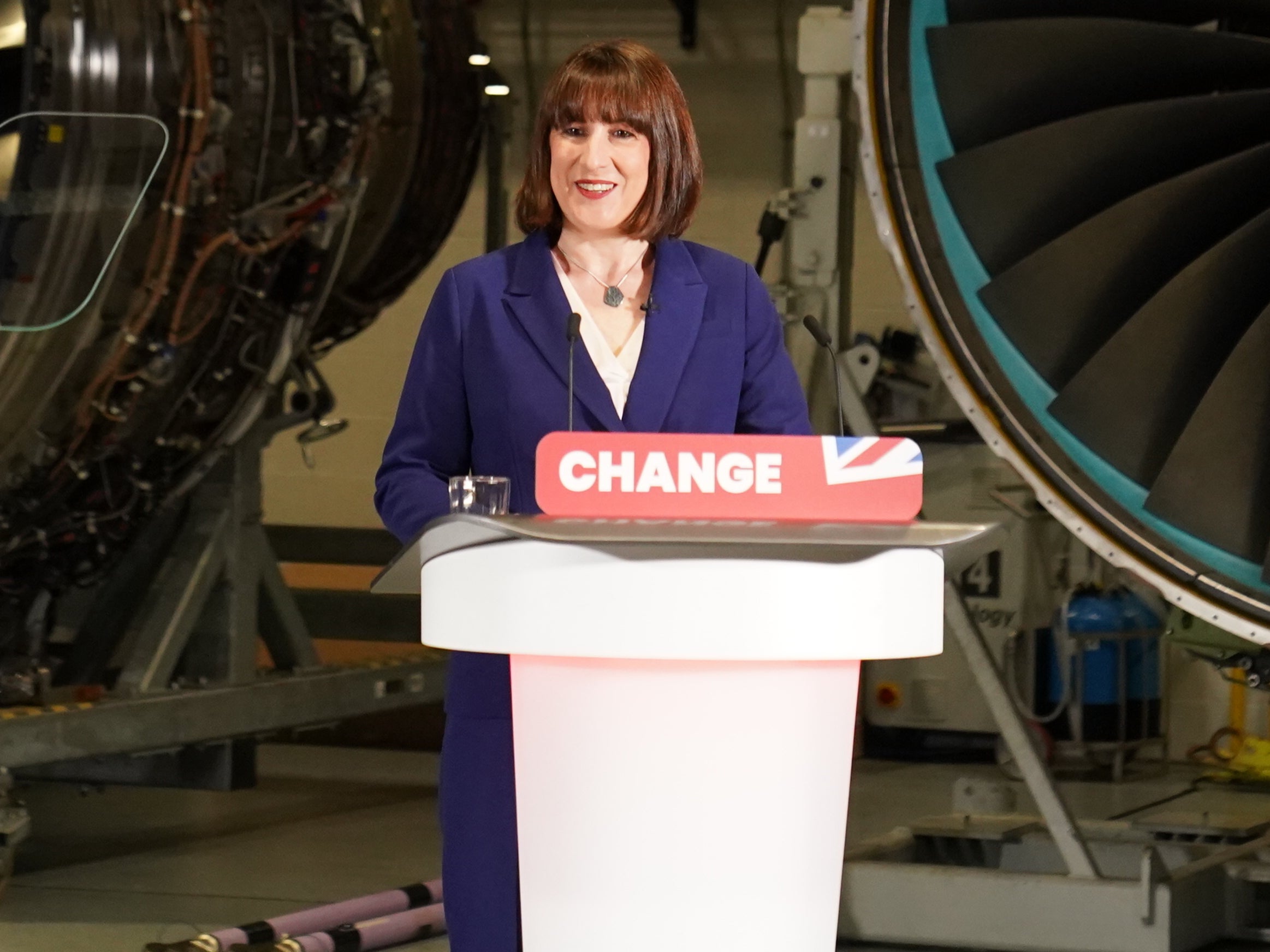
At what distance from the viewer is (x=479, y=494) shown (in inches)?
69.8

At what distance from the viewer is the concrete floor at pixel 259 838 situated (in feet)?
13.1

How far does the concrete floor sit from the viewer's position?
4008 mm

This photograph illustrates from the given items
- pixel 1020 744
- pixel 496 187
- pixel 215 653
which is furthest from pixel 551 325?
pixel 496 187

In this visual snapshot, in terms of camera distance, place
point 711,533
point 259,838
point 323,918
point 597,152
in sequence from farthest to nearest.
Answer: point 259,838 → point 323,918 → point 597,152 → point 711,533

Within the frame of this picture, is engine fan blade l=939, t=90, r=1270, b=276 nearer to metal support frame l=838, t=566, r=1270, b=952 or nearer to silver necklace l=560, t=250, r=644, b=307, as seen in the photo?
metal support frame l=838, t=566, r=1270, b=952

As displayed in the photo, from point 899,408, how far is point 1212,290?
12.8ft

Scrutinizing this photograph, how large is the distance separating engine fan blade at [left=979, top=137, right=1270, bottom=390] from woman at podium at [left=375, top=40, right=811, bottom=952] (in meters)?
1.35

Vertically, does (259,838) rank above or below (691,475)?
below

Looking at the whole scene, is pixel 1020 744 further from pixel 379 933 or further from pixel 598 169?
pixel 598 169

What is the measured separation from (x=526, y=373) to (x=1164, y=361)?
1667mm

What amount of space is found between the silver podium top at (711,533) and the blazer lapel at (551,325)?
362 millimetres

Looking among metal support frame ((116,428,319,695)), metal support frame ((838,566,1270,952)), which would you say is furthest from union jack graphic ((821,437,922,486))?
metal support frame ((116,428,319,695))

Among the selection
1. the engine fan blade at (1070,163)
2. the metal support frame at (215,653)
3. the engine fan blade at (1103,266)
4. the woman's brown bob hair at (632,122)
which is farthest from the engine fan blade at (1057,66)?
the metal support frame at (215,653)

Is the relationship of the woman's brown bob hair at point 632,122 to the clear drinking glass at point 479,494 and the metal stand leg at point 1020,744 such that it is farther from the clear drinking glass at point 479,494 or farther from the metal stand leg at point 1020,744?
the metal stand leg at point 1020,744
